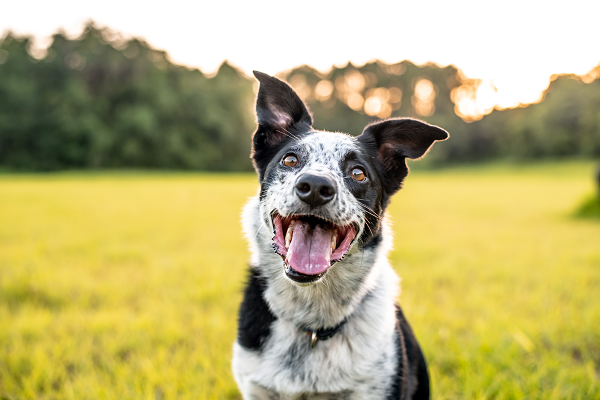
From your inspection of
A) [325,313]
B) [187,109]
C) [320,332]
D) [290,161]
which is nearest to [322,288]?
[325,313]

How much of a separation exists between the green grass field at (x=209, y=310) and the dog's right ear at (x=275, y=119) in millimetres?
835

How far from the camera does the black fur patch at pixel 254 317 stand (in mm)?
2494

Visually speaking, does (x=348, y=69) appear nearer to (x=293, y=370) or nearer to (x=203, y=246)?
(x=203, y=246)

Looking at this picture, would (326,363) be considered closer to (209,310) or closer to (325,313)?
(325,313)

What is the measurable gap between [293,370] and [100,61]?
5097 cm

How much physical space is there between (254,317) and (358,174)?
1.20m

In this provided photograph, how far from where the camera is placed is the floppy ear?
2.69 m

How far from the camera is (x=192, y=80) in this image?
50312mm

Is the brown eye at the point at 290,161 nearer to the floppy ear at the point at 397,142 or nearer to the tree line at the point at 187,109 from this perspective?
the floppy ear at the point at 397,142

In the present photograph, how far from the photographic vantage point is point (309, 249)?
2.27m

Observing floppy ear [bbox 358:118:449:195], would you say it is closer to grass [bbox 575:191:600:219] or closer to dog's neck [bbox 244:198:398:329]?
dog's neck [bbox 244:198:398:329]

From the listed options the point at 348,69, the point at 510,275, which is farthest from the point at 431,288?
the point at 348,69

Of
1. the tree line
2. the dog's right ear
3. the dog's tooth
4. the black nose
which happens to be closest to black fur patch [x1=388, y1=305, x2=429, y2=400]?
the dog's tooth

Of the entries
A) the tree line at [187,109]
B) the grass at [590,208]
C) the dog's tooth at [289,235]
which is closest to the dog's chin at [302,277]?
the dog's tooth at [289,235]
